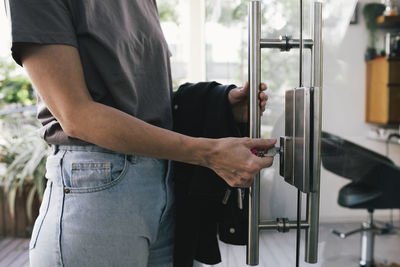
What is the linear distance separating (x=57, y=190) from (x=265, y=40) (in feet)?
1.64

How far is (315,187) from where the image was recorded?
1.96ft

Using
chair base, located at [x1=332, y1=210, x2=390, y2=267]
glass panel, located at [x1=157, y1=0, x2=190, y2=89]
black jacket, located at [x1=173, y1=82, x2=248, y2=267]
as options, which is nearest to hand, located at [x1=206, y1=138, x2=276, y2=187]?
black jacket, located at [x1=173, y1=82, x2=248, y2=267]

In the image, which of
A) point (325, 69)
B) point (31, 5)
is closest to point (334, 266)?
point (325, 69)

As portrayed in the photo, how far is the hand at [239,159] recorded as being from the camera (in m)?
0.62

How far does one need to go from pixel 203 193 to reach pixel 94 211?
242mm

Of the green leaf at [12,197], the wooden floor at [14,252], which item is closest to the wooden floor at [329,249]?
the wooden floor at [14,252]

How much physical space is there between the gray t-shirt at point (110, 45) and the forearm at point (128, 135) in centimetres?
8

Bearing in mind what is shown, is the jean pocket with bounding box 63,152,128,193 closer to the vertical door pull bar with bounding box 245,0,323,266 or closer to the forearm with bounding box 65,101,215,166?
the forearm with bounding box 65,101,215,166

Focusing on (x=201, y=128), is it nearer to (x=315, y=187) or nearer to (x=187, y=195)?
(x=187, y=195)

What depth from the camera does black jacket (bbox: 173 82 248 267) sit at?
2.62ft

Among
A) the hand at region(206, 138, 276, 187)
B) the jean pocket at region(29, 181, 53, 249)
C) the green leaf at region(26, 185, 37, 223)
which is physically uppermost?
the hand at region(206, 138, 276, 187)

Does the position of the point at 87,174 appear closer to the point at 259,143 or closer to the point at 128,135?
the point at 128,135

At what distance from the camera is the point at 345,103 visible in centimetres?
72

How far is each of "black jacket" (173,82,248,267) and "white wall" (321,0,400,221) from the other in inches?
7.2
